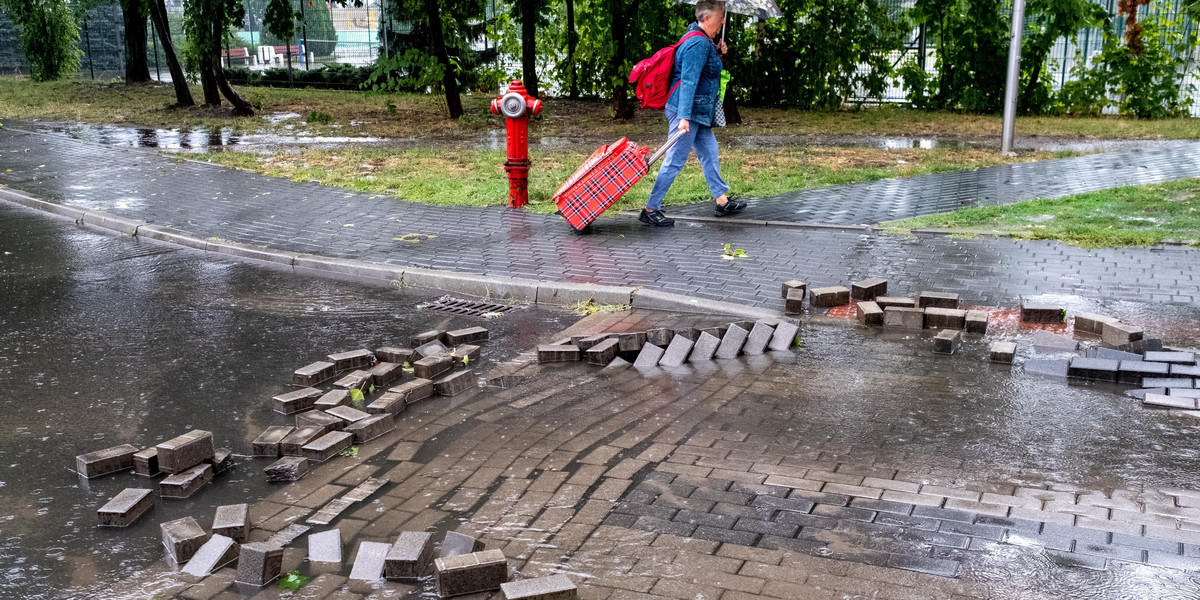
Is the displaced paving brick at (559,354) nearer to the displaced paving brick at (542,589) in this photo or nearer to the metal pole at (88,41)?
the displaced paving brick at (542,589)

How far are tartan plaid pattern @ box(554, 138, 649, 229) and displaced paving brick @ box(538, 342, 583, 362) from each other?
146 inches

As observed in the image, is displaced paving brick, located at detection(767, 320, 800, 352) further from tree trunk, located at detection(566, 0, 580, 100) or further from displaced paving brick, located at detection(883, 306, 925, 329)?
tree trunk, located at detection(566, 0, 580, 100)

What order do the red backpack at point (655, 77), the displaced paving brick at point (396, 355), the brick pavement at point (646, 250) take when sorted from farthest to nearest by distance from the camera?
1. the red backpack at point (655, 77)
2. the brick pavement at point (646, 250)
3. the displaced paving brick at point (396, 355)

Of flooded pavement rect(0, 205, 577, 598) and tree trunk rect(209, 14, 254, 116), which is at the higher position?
tree trunk rect(209, 14, 254, 116)

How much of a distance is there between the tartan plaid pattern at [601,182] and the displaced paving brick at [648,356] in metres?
3.75

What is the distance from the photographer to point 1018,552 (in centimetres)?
376

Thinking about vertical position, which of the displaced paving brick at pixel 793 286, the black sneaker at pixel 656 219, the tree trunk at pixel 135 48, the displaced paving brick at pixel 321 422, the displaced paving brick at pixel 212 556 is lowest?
the displaced paving brick at pixel 212 556

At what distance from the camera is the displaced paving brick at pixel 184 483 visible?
4.59 meters

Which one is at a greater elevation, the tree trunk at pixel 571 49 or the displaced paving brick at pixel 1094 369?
the tree trunk at pixel 571 49

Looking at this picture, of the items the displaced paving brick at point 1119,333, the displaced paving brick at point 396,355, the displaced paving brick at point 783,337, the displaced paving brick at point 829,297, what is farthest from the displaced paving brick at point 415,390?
the displaced paving brick at point 1119,333

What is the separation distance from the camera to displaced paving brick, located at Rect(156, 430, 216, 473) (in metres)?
4.70

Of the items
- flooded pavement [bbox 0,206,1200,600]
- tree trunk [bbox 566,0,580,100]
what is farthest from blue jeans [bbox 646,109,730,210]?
tree trunk [bbox 566,0,580,100]

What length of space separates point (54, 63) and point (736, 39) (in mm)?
25159

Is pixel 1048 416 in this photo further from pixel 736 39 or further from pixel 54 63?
pixel 54 63
